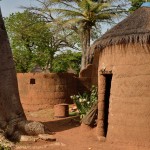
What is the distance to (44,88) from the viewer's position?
17.6 metres

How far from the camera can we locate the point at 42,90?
57.8 ft

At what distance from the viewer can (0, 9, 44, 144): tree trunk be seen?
10.3 m

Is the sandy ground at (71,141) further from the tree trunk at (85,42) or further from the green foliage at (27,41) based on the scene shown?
the green foliage at (27,41)

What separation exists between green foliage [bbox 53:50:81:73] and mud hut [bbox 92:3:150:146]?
73.7 feet

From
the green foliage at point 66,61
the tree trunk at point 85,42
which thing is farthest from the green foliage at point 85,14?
the green foliage at point 66,61

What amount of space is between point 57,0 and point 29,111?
8149mm

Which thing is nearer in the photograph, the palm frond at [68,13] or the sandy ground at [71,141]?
the sandy ground at [71,141]

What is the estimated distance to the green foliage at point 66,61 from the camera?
107ft

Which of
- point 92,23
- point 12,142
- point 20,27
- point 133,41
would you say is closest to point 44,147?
point 12,142

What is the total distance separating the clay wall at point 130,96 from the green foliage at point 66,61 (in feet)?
74.4

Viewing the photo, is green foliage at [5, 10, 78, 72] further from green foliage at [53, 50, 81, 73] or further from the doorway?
the doorway

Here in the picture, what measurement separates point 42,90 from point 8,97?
7018 millimetres

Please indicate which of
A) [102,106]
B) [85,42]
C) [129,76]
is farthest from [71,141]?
[85,42]

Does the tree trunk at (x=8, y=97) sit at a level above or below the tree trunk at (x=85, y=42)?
below
